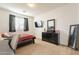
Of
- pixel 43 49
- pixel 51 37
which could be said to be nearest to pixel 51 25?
pixel 51 37

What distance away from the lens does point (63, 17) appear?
2.01m

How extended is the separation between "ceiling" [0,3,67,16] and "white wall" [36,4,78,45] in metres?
0.12

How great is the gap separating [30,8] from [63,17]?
2.38 feet

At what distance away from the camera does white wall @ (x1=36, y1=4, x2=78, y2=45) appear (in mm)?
1907

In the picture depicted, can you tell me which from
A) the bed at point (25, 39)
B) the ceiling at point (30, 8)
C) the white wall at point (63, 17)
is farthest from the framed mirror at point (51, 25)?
the bed at point (25, 39)

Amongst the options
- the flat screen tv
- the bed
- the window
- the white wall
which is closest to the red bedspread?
the bed

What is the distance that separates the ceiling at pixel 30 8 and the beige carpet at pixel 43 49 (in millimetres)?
584

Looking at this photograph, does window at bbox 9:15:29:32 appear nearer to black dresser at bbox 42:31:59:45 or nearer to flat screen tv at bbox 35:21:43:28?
flat screen tv at bbox 35:21:43:28

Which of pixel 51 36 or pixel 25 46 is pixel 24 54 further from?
pixel 51 36

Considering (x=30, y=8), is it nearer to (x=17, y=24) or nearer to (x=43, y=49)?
(x=17, y=24)

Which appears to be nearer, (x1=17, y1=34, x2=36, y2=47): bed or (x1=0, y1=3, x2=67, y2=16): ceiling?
(x1=0, y1=3, x2=67, y2=16): ceiling

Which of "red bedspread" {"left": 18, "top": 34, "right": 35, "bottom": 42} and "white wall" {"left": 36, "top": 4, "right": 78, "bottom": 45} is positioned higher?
"white wall" {"left": 36, "top": 4, "right": 78, "bottom": 45}

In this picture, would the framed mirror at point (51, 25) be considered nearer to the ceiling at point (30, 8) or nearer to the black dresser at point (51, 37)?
the black dresser at point (51, 37)
